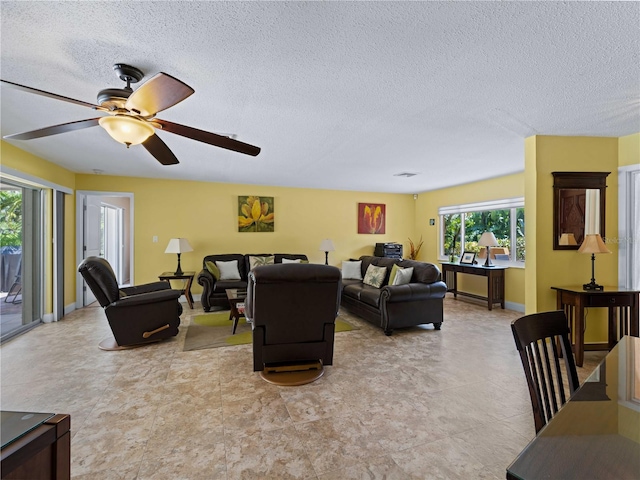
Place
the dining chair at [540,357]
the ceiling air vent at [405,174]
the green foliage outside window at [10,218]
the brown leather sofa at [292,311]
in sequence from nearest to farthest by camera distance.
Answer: the dining chair at [540,357]
the brown leather sofa at [292,311]
the green foliage outside window at [10,218]
the ceiling air vent at [405,174]

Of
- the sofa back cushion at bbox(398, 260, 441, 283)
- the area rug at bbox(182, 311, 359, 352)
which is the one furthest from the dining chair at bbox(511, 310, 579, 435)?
the area rug at bbox(182, 311, 359, 352)

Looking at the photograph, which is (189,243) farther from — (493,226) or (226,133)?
(493,226)

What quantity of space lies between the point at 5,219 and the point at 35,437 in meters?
4.72

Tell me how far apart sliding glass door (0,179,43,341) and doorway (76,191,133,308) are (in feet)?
2.75

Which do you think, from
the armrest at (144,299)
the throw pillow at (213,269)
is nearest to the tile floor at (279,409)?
the armrest at (144,299)

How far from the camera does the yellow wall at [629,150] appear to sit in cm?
319

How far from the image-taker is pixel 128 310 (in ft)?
11.2

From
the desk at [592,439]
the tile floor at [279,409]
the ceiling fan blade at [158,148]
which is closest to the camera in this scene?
the desk at [592,439]

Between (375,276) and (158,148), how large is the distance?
3561 millimetres

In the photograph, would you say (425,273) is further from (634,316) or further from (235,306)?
(235,306)

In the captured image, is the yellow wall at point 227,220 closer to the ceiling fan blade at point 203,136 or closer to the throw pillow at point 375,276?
the throw pillow at point 375,276

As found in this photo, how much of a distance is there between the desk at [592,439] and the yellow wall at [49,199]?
16.8 ft

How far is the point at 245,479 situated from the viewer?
161cm

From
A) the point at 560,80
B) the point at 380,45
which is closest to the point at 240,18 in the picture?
the point at 380,45
